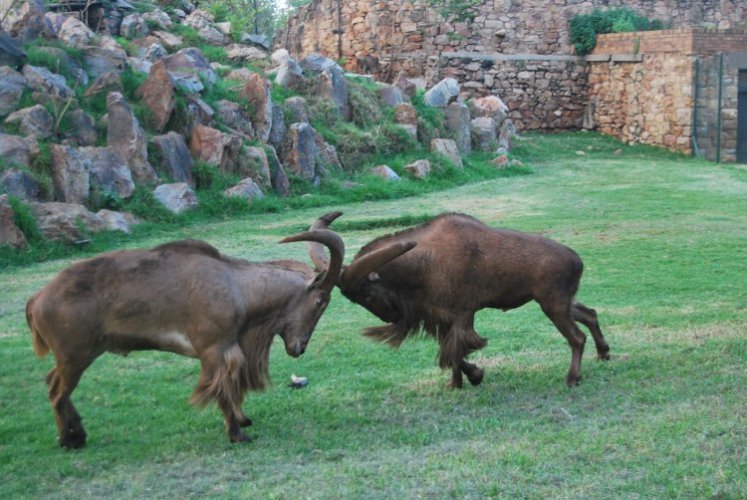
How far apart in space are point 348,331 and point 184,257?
2812 millimetres

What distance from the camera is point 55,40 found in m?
16.7

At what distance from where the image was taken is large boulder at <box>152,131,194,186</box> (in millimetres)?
15298

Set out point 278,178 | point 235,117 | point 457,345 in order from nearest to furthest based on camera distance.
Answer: point 457,345, point 278,178, point 235,117

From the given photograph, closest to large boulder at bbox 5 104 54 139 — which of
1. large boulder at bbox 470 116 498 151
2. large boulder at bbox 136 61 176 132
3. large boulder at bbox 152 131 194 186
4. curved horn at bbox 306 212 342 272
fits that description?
large boulder at bbox 152 131 194 186

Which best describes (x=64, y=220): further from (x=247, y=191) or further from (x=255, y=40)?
(x=255, y=40)

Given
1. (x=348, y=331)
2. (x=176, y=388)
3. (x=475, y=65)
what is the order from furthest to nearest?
(x=475, y=65), (x=348, y=331), (x=176, y=388)

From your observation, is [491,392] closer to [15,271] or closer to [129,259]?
[129,259]

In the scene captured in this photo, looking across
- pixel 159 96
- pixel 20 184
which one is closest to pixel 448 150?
pixel 159 96

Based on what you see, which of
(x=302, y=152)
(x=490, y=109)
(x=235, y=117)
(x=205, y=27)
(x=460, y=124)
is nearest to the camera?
(x=235, y=117)

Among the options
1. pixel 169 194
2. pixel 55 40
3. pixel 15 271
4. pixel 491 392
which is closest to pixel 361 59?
pixel 55 40

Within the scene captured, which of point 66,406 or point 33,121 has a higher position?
point 33,121

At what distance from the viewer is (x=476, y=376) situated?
22.9ft

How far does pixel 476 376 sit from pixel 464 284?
627 millimetres

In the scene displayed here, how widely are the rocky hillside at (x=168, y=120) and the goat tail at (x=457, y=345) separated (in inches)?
265
